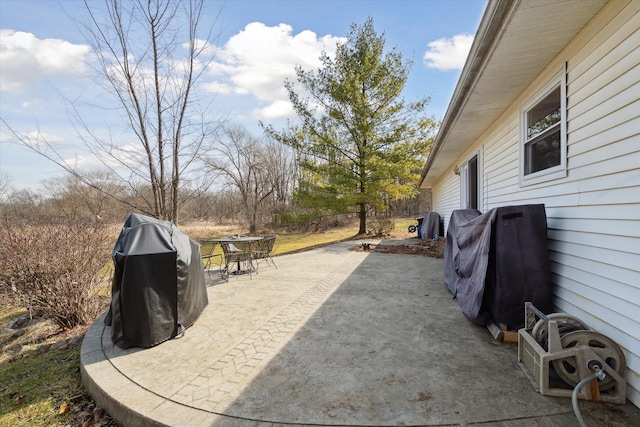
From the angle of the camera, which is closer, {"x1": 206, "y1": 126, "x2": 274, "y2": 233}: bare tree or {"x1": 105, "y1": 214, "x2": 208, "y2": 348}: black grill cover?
{"x1": 105, "y1": 214, "x2": 208, "y2": 348}: black grill cover


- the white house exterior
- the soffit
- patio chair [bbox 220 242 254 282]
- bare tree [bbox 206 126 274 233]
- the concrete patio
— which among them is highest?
bare tree [bbox 206 126 274 233]

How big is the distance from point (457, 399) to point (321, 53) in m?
13.6

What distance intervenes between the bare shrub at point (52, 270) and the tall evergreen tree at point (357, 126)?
32.3 ft

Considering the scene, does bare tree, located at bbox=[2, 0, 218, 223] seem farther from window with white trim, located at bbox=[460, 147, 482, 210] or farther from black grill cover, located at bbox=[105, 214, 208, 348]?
window with white trim, located at bbox=[460, 147, 482, 210]

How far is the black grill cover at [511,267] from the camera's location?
276 centimetres

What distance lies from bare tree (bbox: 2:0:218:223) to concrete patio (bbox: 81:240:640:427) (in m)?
2.66

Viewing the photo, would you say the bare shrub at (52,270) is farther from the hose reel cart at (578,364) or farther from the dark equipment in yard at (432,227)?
the dark equipment in yard at (432,227)

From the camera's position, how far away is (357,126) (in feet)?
42.1

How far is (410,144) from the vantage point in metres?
13.0

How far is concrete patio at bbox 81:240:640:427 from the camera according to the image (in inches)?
72.1

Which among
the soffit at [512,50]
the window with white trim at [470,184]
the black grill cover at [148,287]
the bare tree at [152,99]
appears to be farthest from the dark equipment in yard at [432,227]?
the black grill cover at [148,287]

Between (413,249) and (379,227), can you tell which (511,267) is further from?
(379,227)

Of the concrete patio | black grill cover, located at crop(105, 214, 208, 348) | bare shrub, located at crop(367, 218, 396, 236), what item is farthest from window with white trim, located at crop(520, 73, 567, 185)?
bare shrub, located at crop(367, 218, 396, 236)

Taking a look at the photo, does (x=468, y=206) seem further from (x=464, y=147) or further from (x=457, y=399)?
(x=457, y=399)
